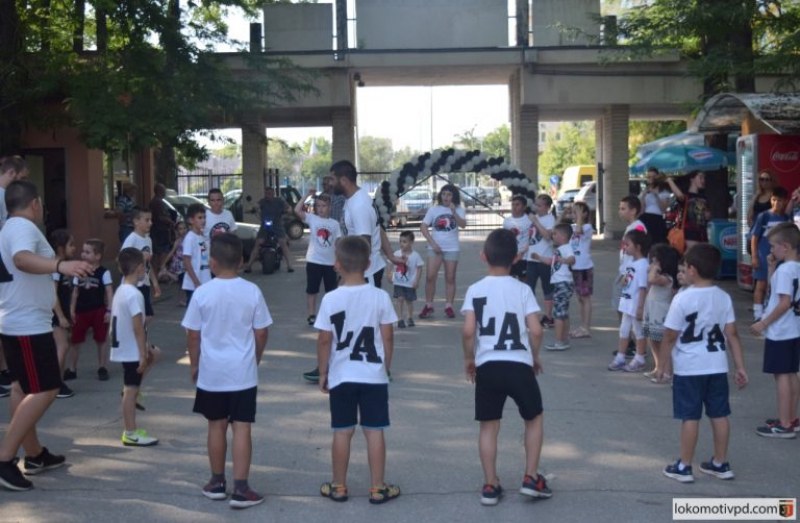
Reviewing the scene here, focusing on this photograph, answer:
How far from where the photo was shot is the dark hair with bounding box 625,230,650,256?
977 cm

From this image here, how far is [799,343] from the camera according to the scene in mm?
7336

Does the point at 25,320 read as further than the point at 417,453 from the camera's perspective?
No

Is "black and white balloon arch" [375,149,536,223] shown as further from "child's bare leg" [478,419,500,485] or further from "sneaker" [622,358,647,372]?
"child's bare leg" [478,419,500,485]

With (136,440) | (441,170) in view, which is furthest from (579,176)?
(136,440)

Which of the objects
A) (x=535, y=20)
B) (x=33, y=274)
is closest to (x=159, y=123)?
(x=33, y=274)

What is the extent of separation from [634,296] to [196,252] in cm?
462

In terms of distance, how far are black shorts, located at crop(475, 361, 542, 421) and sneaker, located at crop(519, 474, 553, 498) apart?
373 millimetres

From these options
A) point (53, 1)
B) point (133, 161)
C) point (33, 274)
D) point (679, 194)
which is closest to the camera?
point (33, 274)

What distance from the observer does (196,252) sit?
1082cm

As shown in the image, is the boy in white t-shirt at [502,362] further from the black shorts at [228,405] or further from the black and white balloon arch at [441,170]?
the black and white balloon arch at [441,170]

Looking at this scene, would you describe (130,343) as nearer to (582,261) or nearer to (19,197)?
(19,197)

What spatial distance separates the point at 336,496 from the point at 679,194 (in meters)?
10.2

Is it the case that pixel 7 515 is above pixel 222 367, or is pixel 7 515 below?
below

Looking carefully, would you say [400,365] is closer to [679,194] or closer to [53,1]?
[679,194]
